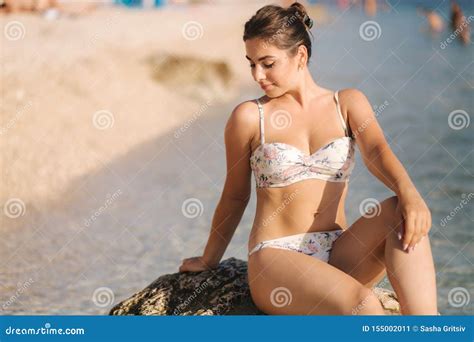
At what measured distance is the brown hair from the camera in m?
3.33

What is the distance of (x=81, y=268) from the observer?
611 cm

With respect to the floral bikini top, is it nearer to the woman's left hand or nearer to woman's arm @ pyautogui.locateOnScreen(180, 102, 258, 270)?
woman's arm @ pyautogui.locateOnScreen(180, 102, 258, 270)

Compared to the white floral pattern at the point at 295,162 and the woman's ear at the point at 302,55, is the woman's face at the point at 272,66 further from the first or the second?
the white floral pattern at the point at 295,162

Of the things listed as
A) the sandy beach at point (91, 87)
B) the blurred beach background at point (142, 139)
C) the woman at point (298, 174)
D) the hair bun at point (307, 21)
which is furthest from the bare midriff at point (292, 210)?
the sandy beach at point (91, 87)

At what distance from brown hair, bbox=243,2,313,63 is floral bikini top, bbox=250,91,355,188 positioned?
0.31 meters

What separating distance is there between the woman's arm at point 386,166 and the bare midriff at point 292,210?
0.24 metres

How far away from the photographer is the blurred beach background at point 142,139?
20.3ft

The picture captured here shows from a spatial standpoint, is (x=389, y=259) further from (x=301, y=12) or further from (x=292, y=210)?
(x=301, y=12)

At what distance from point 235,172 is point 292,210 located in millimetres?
297

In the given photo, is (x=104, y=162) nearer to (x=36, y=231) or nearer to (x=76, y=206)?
(x=76, y=206)

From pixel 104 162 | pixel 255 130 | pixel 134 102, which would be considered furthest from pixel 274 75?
pixel 134 102

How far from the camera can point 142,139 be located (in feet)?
34.0

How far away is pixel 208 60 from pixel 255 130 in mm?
11285

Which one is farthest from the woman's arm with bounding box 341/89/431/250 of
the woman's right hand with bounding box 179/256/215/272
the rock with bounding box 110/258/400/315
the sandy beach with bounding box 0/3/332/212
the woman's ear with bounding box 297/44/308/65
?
the sandy beach with bounding box 0/3/332/212
